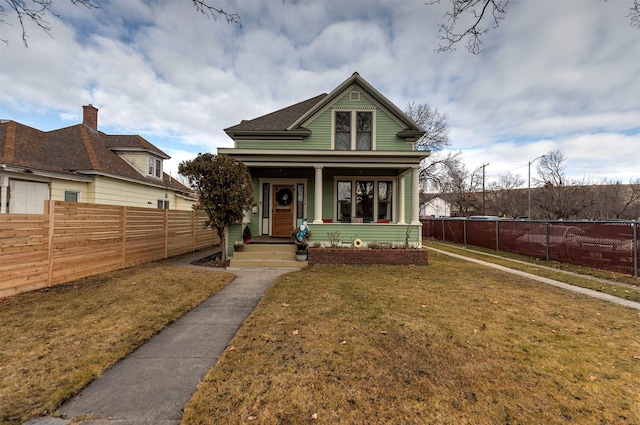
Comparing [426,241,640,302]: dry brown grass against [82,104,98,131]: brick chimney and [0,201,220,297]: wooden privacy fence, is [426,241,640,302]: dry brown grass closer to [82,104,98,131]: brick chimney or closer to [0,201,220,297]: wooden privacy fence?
[0,201,220,297]: wooden privacy fence

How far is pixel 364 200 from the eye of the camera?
11812 millimetres

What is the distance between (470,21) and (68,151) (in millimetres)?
16545

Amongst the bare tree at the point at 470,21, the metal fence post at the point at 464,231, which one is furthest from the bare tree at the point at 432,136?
the bare tree at the point at 470,21

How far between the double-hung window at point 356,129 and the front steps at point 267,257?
16.9 ft

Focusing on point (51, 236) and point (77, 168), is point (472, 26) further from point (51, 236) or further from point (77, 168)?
point (77, 168)

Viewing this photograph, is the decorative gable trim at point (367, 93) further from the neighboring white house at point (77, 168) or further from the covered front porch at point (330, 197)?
the neighboring white house at point (77, 168)

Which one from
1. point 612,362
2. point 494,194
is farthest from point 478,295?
point 494,194

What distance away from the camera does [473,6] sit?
4.20 metres

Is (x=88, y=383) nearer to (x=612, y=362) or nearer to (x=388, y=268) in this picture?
(x=612, y=362)

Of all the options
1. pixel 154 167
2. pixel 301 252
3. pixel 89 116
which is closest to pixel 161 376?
pixel 301 252

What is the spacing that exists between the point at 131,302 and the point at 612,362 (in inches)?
284

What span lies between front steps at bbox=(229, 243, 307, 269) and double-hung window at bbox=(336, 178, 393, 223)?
336cm

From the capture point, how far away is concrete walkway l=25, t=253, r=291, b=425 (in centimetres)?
212

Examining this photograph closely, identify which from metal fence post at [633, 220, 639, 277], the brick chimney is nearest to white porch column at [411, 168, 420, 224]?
metal fence post at [633, 220, 639, 277]
